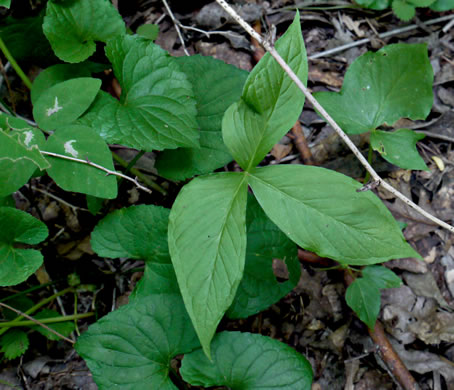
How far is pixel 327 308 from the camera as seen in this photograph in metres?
1.86

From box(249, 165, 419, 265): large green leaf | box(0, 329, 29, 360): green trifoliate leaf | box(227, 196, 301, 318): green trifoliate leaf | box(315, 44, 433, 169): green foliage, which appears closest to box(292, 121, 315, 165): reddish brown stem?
box(315, 44, 433, 169): green foliage

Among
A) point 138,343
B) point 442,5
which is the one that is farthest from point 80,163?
point 442,5

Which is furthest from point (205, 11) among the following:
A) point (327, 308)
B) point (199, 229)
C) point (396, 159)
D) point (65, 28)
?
point (327, 308)

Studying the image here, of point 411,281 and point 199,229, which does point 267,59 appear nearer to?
point 199,229

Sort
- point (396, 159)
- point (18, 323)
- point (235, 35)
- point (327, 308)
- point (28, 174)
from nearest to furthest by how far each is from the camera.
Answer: point (28, 174), point (396, 159), point (18, 323), point (327, 308), point (235, 35)

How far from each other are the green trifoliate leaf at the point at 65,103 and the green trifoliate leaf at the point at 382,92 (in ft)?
3.09

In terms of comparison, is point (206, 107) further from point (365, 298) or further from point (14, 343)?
point (14, 343)

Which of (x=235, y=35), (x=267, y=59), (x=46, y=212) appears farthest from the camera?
(x=235, y=35)

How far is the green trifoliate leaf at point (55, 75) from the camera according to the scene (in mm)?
1696

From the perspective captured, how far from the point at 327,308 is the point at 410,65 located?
1163 millimetres

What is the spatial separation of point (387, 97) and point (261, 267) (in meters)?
0.92

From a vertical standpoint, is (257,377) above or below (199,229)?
below

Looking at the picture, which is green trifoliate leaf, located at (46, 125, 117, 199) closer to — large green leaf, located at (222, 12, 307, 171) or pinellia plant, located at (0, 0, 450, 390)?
pinellia plant, located at (0, 0, 450, 390)

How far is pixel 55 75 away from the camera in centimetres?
171
